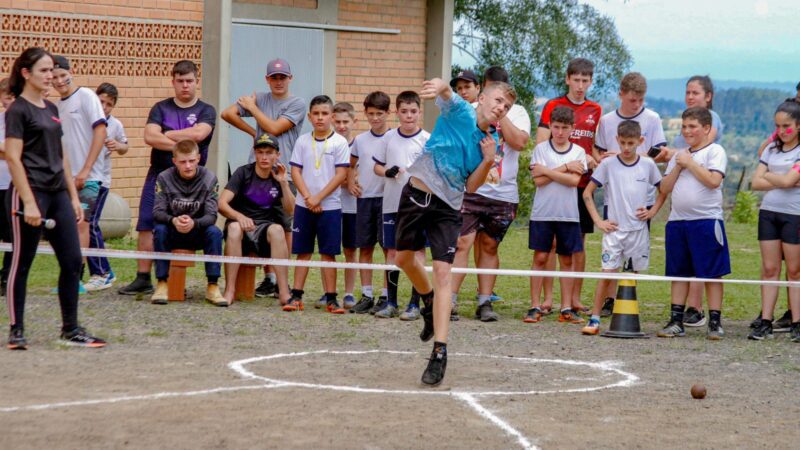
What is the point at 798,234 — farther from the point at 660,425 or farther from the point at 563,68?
the point at 563,68

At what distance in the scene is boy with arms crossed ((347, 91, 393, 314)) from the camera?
38.7ft

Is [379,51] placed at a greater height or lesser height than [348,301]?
greater

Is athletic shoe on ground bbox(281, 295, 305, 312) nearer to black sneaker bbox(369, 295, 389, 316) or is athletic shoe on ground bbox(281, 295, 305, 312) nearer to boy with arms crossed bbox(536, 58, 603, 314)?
black sneaker bbox(369, 295, 389, 316)

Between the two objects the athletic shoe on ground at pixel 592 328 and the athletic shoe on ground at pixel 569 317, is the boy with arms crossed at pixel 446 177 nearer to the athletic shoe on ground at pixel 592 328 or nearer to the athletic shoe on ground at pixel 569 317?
the athletic shoe on ground at pixel 592 328

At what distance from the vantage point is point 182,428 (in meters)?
6.81

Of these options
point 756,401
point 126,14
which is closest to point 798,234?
point 756,401

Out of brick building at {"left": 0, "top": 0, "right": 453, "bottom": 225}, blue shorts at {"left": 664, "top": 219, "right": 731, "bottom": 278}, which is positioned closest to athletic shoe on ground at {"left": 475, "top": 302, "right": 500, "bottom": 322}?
blue shorts at {"left": 664, "top": 219, "right": 731, "bottom": 278}

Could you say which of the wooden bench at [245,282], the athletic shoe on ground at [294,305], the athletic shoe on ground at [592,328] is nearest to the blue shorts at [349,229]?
the athletic shoe on ground at [294,305]

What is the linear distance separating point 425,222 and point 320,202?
2.76m

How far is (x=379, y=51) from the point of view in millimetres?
20188

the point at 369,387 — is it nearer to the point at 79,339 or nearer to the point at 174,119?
the point at 79,339

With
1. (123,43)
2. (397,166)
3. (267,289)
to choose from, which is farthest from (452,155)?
(123,43)

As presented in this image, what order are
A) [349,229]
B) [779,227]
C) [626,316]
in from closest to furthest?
[626,316]
[779,227]
[349,229]

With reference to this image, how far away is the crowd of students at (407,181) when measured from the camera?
11016 mm
